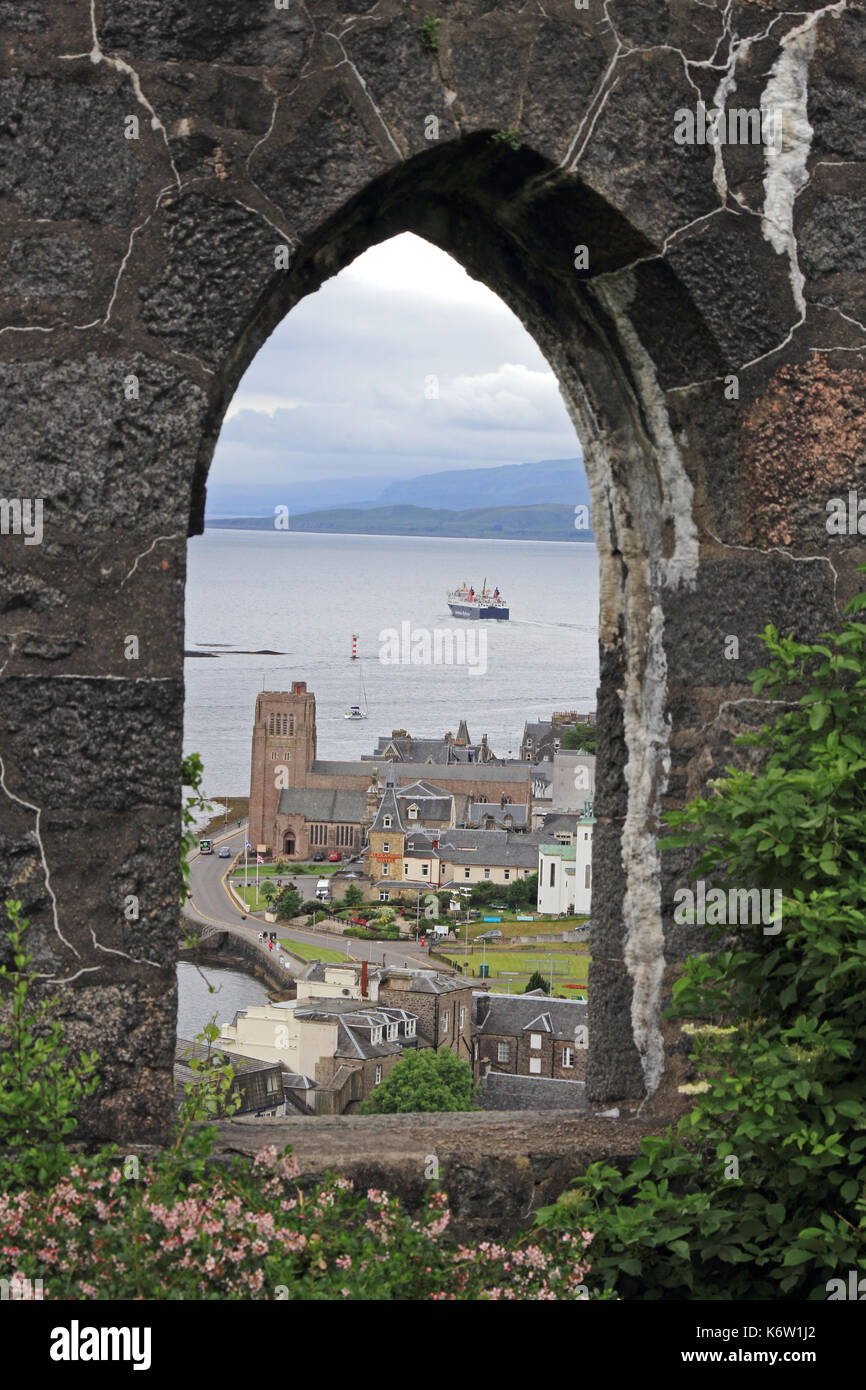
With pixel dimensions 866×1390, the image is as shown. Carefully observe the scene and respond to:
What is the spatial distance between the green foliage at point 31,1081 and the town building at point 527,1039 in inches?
923

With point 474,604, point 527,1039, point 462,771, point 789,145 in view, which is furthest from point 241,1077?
point 474,604

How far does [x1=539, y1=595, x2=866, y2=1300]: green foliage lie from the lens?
304 centimetres

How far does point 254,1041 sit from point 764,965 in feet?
70.0

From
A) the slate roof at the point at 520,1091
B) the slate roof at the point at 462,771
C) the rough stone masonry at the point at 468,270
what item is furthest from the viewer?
the slate roof at the point at 462,771

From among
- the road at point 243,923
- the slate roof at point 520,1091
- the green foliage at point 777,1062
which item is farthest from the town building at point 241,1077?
the road at point 243,923

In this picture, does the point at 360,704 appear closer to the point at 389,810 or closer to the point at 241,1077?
the point at 389,810

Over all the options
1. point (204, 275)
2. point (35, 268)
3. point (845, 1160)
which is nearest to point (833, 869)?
point (845, 1160)

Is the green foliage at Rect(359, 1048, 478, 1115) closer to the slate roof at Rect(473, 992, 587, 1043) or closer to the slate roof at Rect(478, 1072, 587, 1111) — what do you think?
the slate roof at Rect(478, 1072, 587, 1111)

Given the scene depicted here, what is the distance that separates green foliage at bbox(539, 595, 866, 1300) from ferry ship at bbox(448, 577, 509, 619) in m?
144

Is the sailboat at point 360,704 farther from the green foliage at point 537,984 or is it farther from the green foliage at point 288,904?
the green foliage at point 537,984

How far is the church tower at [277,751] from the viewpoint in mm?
71125

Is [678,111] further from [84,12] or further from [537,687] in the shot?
[537,687]

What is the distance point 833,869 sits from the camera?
9.87ft

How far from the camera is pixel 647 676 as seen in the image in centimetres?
394
